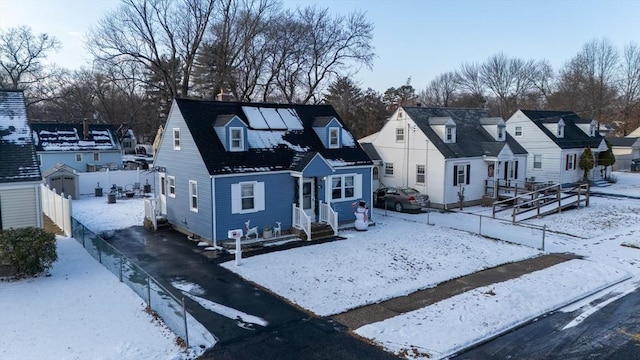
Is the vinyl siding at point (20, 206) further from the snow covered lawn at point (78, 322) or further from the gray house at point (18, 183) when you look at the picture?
the snow covered lawn at point (78, 322)

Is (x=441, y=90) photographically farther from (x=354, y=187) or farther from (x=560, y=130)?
(x=354, y=187)

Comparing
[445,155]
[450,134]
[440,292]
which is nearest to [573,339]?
[440,292]

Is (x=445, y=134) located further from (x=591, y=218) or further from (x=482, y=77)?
(x=482, y=77)

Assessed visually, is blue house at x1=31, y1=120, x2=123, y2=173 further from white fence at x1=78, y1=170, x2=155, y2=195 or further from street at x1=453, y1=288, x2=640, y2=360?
street at x1=453, y1=288, x2=640, y2=360

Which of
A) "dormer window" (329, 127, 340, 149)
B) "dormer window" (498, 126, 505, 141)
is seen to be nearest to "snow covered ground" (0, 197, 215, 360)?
"dormer window" (329, 127, 340, 149)

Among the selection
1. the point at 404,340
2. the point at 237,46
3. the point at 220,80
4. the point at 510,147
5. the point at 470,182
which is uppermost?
the point at 237,46

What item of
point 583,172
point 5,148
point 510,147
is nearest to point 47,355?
point 5,148
